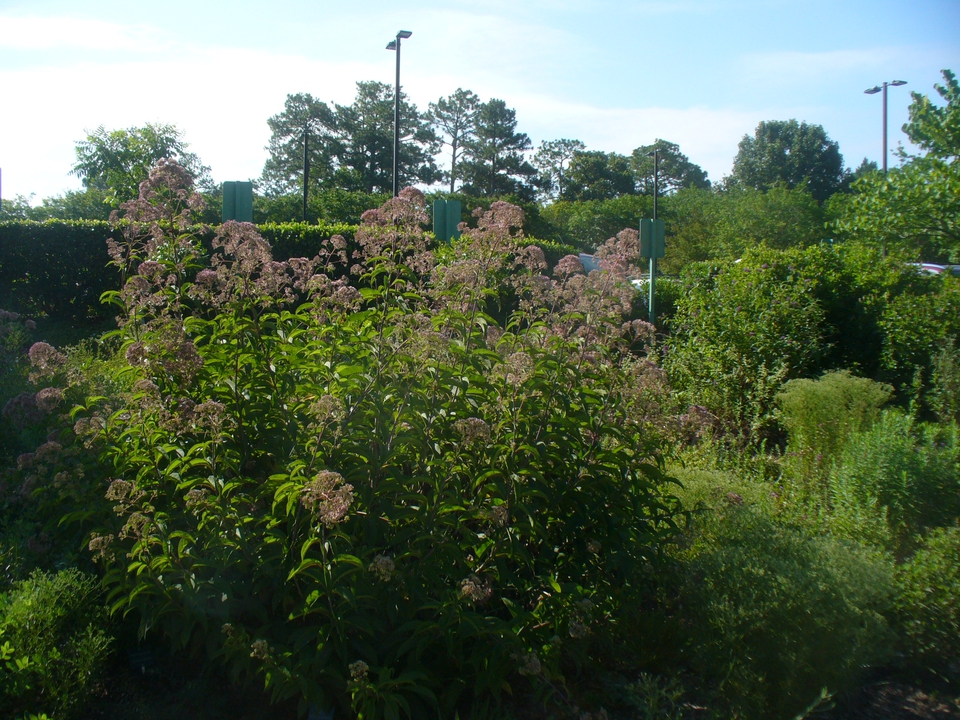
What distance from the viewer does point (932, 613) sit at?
3.63 metres

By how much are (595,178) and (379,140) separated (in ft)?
71.9

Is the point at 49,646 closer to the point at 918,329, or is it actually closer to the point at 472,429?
the point at 472,429

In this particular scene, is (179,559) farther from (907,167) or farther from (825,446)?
(907,167)

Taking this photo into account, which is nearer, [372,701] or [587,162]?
[372,701]

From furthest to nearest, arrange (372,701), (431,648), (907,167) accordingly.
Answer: (907,167) < (431,648) < (372,701)

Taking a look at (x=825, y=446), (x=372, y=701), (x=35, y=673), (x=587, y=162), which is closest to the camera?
(x=372, y=701)

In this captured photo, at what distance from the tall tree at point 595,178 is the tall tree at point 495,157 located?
726 cm

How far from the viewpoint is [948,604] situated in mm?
3592

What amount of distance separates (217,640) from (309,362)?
1.20 meters

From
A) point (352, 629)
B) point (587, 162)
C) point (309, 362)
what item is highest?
point (587, 162)

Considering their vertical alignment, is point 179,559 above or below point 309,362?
below

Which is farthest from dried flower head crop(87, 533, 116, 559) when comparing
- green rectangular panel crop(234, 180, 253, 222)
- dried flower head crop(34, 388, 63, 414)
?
green rectangular panel crop(234, 180, 253, 222)

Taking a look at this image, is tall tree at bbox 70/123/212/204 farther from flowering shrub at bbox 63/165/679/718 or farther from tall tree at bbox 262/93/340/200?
flowering shrub at bbox 63/165/679/718

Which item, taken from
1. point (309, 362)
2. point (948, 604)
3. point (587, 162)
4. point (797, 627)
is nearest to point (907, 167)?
point (948, 604)
